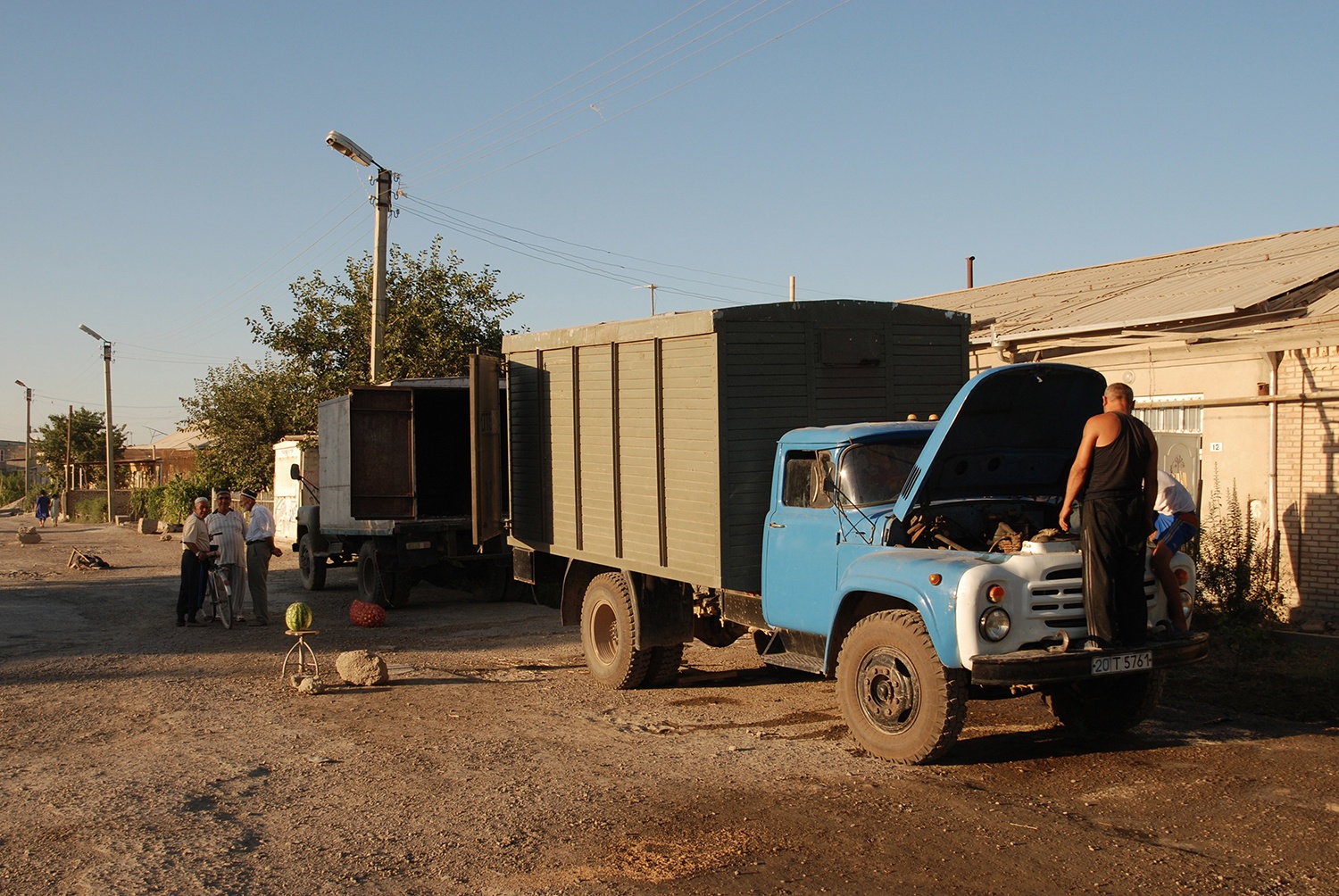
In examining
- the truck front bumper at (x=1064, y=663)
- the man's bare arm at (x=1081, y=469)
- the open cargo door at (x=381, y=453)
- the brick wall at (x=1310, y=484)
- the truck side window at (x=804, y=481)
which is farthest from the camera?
the open cargo door at (x=381, y=453)

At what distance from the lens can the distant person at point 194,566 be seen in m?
14.2

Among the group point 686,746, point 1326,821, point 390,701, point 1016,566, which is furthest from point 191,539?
point 1326,821

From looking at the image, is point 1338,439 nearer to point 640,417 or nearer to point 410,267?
point 640,417

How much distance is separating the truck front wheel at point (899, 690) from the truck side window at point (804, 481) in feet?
3.45

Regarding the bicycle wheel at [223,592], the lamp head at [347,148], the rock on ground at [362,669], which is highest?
the lamp head at [347,148]

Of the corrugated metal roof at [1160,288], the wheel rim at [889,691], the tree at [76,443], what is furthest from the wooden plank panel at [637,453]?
the tree at [76,443]

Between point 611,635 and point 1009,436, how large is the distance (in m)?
4.04

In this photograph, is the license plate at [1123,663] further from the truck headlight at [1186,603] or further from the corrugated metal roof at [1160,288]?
the corrugated metal roof at [1160,288]

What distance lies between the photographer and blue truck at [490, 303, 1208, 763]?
251 inches

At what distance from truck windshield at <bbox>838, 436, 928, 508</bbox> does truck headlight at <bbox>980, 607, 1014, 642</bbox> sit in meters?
1.34

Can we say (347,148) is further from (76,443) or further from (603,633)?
→ (76,443)

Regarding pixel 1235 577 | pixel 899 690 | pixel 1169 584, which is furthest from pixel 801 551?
pixel 1235 577

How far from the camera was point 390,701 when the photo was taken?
29.8ft

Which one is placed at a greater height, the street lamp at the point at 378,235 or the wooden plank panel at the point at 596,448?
the street lamp at the point at 378,235
